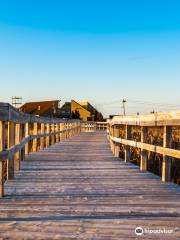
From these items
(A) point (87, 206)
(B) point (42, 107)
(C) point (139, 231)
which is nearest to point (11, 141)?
(A) point (87, 206)

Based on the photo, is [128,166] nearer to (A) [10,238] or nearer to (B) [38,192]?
(B) [38,192]

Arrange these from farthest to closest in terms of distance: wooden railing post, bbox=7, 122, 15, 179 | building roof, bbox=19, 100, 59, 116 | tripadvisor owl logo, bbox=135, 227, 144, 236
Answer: building roof, bbox=19, 100, 59, 116 → wooden railing post, bbox=7, 122, 15, 179 → tripadvisor owl logo, bbox=135, 227, 144, 236

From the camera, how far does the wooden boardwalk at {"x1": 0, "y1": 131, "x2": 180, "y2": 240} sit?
12.5ft

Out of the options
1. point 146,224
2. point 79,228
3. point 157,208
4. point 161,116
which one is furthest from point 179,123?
point 79,228

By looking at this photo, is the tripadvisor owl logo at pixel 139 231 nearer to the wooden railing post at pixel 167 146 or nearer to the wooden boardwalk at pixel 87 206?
the wooden boardwalk at pixel 87 206

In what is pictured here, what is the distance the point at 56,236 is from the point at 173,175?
26.3 ft

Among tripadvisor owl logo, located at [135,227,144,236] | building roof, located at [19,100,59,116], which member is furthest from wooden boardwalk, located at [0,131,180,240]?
building roof, located at [19,100,59,116]

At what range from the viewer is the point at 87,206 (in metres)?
4.89

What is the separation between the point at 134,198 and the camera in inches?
214

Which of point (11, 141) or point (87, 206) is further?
point (11, 141)

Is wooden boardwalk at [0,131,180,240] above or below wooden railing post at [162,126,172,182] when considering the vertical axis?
below

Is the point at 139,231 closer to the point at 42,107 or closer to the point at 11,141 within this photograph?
the point at 11,141

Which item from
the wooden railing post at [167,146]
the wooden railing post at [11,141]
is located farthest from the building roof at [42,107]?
the wooden railing post at [167,146]

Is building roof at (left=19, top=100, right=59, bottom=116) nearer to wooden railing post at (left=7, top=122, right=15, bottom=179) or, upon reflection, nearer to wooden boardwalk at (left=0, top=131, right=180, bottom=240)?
wooden railing post at (left=7, top=122, right=15, bottom=179)
